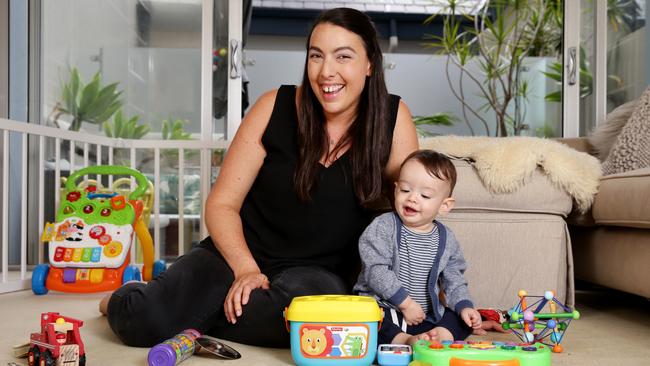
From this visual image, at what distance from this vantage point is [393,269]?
60.6 inches

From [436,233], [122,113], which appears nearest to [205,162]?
[122,113]

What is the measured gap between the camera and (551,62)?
415 centimetres

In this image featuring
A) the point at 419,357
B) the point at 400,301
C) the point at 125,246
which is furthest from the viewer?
the point at 125,246

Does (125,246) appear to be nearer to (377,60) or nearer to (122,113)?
(122,113)

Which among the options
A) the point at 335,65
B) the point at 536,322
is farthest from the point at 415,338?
the point at 335,65

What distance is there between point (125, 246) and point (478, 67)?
10.7ft

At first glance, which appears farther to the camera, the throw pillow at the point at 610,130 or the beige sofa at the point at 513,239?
the throw pillow at the point at 610,130

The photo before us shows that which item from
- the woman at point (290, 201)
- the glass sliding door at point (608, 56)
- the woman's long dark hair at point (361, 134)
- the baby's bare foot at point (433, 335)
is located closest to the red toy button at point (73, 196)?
the woman at point (290, 201)

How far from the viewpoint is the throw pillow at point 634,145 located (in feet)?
7.22

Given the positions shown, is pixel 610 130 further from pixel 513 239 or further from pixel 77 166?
pixel 77 166

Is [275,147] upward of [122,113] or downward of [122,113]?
downward

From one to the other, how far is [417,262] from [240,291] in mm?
405

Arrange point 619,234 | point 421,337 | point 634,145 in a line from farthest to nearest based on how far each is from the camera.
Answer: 1. point 634,145
2. point 619,234
3. point 421,337

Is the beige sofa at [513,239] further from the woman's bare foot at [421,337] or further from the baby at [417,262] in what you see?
the woman's bare foot at [421,337]
